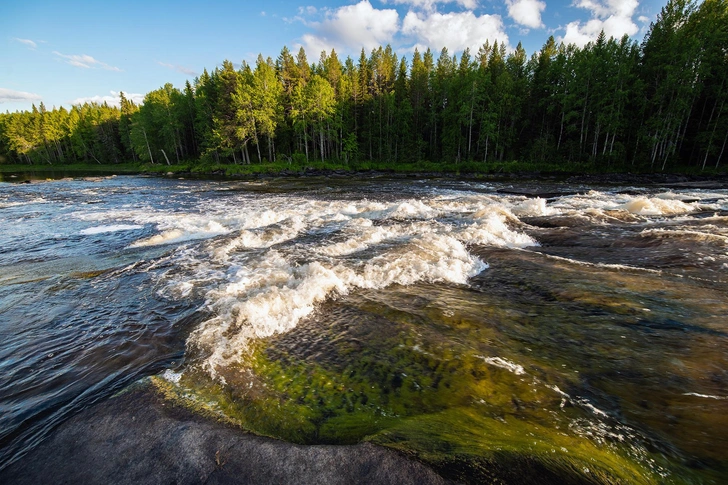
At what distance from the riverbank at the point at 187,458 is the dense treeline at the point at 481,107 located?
51330 mm

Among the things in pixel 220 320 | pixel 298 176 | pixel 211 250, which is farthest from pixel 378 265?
pixel 298 176

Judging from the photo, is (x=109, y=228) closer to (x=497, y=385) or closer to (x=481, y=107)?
(x=497, y=385)

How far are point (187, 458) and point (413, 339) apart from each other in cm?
366

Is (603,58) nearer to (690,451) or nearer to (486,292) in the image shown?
(486,292)

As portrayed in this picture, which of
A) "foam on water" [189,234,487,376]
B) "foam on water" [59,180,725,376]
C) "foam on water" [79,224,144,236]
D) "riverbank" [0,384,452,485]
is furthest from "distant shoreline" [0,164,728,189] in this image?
"riverbank" [0,384,452,485]

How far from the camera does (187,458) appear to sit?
319 cm

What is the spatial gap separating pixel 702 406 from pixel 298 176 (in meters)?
47.8

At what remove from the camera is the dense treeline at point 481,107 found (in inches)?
1475

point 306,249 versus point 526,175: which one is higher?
point 526,175

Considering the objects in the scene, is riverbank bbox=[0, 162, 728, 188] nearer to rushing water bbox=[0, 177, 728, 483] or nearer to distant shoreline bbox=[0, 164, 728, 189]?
distant shoreline bbox=[0, 164, 728, 189]

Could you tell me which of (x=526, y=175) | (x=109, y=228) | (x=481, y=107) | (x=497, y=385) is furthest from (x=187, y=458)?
(x=481, y=107)

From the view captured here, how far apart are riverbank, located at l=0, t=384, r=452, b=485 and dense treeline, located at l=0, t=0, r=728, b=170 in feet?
168

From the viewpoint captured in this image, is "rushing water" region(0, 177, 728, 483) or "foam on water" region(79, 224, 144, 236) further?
"foam on water" region(79, 224, 144, 236)

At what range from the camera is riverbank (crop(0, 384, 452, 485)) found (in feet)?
9.63
